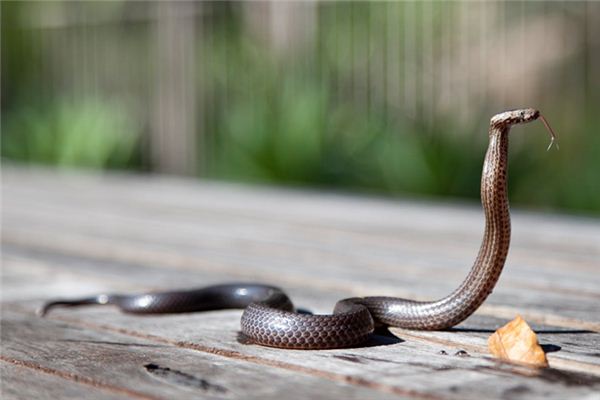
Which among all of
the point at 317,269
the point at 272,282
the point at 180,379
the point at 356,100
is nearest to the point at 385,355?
the point at 180,379

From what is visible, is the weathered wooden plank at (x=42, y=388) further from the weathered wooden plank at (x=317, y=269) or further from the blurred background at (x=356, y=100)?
the blurred background at (x=356, y=100)

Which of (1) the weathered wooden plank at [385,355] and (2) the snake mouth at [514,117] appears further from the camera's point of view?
(2) the snake mouth at [514,117]

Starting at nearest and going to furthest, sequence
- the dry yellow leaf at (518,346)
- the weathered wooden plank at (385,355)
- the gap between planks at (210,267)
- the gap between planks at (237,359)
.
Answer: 1. the gap between planks at (237,359)
2. the weathered wooden plank at (385,355)
3. the dry yellow leaf at (518,346)
4. the gap between planks at (210,267)

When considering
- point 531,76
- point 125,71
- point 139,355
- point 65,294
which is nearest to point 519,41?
point 531,76

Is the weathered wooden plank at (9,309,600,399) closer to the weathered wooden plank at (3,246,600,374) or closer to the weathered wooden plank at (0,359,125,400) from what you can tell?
the weathered wooden plank at (3,246,600,374)

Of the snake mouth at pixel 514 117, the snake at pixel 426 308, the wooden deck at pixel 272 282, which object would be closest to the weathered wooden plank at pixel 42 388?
the wooden deck at pixel 272 282

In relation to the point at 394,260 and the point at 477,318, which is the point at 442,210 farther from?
the point at 477,318
